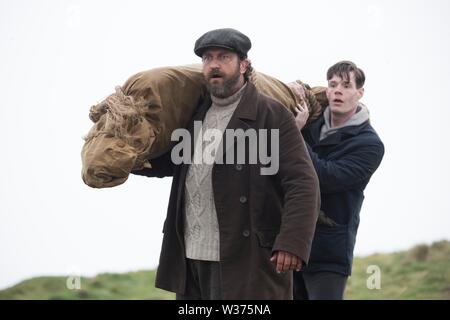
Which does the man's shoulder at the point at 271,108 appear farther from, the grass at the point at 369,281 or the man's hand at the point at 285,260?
the grass at the point at 369,281

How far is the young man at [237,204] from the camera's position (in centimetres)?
482

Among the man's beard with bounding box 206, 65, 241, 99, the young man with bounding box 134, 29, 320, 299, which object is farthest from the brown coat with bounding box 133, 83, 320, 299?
the man's beard with bounding box 206, 65, 241, 99

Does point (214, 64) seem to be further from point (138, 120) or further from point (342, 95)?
point (342, 95)

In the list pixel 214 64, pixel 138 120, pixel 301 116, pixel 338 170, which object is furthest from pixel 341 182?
pixel 138 120

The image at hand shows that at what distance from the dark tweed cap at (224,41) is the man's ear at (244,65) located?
2.5 inches

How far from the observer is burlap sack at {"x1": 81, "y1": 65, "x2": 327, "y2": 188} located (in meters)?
4.66

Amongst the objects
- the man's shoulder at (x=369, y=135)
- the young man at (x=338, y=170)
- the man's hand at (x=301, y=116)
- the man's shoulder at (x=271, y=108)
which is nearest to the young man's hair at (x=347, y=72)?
the young man at (x=338, y=170)

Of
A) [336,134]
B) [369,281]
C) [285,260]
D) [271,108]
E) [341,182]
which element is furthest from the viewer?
[369,281]

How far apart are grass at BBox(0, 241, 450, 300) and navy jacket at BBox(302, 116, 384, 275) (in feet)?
9.65

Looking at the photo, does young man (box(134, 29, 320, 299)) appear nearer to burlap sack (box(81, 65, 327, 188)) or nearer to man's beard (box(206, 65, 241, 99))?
man's beard (box(206, 65, 241, 99))

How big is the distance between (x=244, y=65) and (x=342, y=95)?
3.77 ft

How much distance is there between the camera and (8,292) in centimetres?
903

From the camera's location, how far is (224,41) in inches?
Answer: 192
